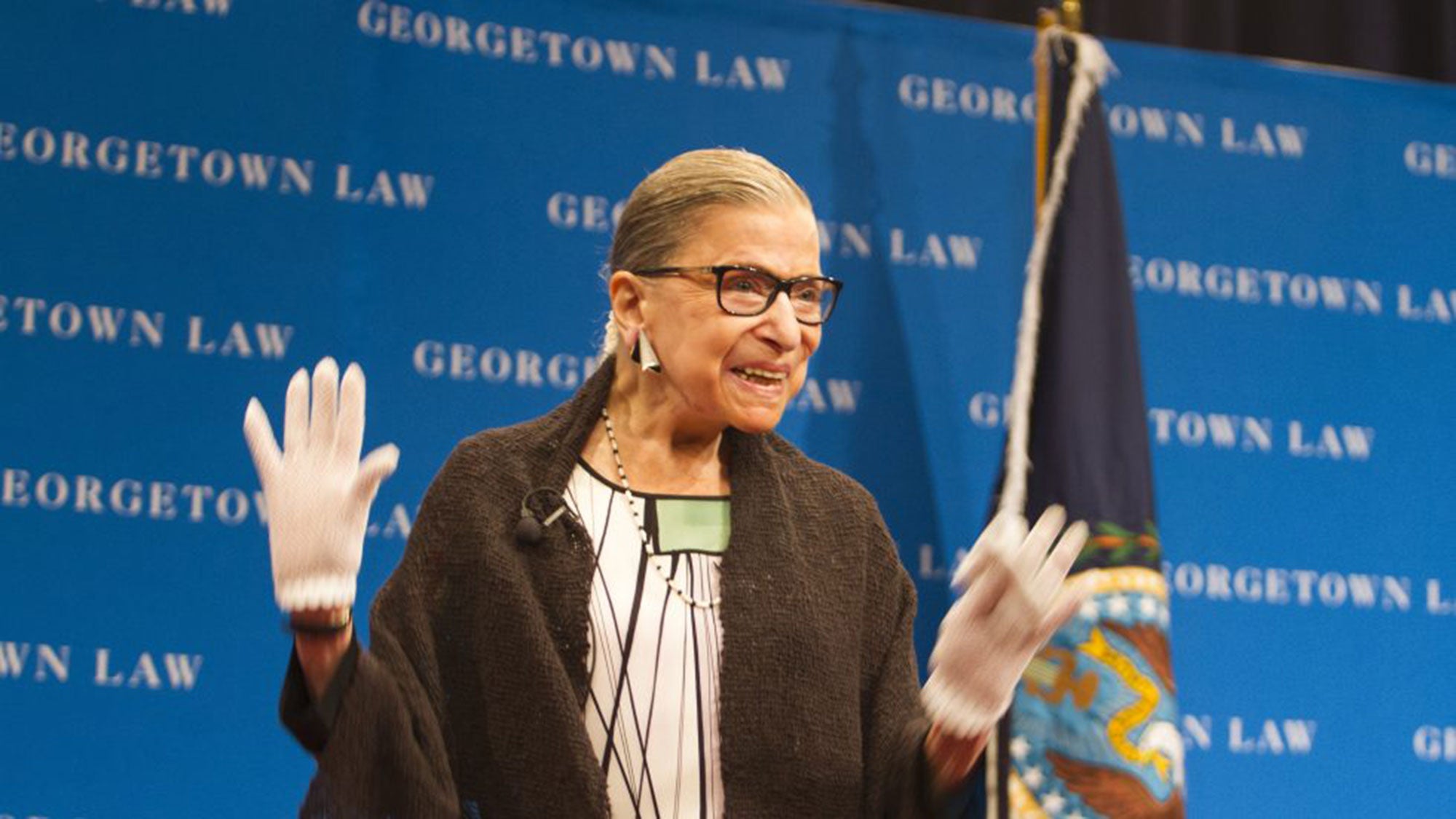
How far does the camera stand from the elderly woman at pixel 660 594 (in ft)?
4.95

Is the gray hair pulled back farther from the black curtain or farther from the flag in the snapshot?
the black curtain

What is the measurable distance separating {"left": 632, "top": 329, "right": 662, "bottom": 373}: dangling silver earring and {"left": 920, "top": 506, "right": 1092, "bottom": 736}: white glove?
1.39 ft

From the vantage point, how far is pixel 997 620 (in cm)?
152

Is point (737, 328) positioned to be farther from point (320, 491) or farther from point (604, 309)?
point (604, 309)

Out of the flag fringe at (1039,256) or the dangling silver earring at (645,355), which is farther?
the flag fringe at (1039,256)

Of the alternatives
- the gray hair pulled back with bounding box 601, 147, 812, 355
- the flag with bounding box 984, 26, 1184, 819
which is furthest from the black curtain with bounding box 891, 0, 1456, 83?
the gray hair pulled back with bounding box 601, 147, 812, 355

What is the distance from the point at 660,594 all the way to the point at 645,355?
27 cm

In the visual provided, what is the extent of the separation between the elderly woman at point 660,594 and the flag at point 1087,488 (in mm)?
777

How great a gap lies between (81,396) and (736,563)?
1.44 meters

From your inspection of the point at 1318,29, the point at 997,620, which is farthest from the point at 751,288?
the point at 1318,29

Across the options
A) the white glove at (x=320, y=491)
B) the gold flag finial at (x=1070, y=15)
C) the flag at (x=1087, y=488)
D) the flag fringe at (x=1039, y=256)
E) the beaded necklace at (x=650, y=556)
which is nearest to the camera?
the white glove at (x=320, y=491)

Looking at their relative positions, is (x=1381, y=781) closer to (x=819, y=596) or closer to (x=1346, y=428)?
(x=1346, y=428)

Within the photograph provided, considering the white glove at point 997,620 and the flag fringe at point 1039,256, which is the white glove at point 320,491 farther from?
the flag fringe at point 1039,256

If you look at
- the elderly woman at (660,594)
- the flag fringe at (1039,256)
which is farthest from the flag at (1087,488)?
the elderly woman at (660,594)
